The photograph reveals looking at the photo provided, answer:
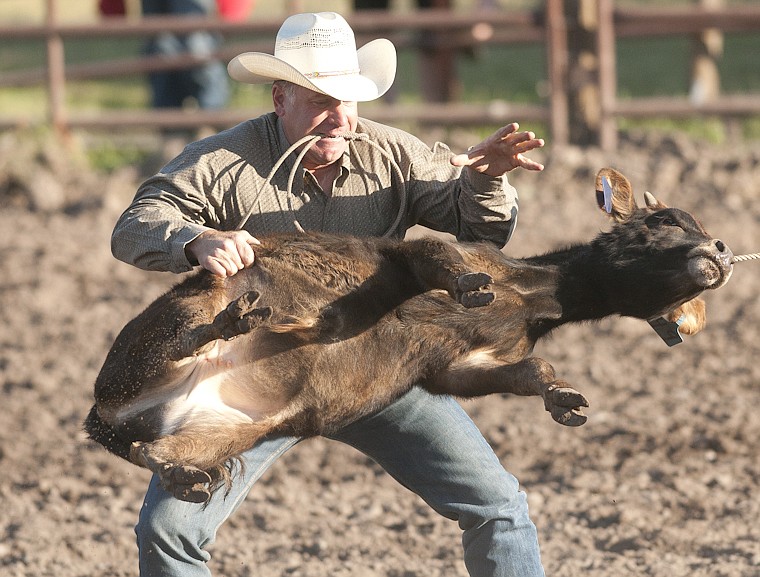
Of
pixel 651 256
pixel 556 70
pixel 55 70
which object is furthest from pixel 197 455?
pixel 55 70

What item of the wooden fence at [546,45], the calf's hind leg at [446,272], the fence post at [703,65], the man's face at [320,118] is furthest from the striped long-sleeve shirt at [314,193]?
the fence post at [703,65]

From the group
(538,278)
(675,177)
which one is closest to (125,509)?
(538,278)

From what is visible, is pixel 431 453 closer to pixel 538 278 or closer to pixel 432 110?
pixel 538 278

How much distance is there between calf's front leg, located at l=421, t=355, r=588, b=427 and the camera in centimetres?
365

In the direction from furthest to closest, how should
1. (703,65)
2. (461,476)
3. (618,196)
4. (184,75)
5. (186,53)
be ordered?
1. (184,75)
2. (703,65)
3. (186,53)
4. (618,196)
5. (461,476)

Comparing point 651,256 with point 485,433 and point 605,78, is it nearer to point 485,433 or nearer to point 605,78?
point 485,433

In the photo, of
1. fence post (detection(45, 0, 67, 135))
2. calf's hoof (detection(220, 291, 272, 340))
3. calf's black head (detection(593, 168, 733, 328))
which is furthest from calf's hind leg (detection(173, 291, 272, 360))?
fence post (detection(45, 0, 67, 135))

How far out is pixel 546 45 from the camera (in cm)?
1033

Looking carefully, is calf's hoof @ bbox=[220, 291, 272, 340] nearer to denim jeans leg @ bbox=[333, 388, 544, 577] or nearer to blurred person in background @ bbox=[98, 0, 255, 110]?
denim jeans leg @ bbox=[333, 388, 544, 577]

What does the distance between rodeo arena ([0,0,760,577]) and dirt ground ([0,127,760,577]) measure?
19 mm

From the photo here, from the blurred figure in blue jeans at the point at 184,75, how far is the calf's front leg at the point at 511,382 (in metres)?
7.76

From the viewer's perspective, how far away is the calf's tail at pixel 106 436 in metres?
3.94

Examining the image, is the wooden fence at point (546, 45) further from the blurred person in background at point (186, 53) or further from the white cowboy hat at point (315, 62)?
the white cowboy hat at point (315, 62)

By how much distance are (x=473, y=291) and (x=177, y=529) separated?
3.67 ft
